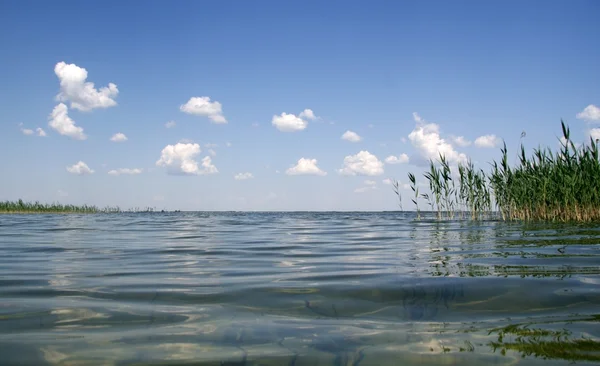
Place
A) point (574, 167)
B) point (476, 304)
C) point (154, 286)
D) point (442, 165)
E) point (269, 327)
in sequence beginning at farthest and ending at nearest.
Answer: point (442, 165)
point (574, 167)
point (154, 286)
point (476, 304)
point (269, 327)

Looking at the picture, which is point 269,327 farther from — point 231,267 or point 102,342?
point 231,267

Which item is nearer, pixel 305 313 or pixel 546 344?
pixel 546 344

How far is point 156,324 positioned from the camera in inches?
100

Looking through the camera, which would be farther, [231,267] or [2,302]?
[231,267]

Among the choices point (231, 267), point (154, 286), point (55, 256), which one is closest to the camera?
point (154, 286)

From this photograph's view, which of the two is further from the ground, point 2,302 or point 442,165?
point 442,165

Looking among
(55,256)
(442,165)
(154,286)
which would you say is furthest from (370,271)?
(442,165)

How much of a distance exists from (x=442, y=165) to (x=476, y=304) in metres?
18.0

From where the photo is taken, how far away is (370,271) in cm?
453

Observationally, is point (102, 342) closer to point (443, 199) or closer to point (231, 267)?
point (231, 267)

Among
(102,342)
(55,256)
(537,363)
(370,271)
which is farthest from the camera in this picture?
(55,256)

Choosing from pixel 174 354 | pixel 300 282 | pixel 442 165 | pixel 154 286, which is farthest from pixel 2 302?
pixel 442 165

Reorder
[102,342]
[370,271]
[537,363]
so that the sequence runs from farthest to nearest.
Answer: [370,271], [102,342], [537,363]

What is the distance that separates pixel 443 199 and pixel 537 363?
19.9m
